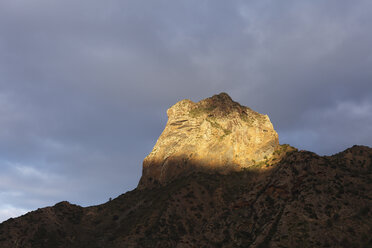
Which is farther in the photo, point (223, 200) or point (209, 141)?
point (209, 141)

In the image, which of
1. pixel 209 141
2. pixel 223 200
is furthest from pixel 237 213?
pixel 209 141

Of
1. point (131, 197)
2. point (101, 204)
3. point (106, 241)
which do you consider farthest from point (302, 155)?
point (101, 204)

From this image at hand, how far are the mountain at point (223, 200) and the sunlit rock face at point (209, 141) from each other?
1.25 ft

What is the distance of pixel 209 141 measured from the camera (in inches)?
4525

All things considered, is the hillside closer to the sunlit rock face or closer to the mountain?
the mountain

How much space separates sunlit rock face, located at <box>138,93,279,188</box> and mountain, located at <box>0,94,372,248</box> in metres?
0.38

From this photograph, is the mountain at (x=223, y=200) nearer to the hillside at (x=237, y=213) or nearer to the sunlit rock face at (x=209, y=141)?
the hillside at (x=237, y=213)

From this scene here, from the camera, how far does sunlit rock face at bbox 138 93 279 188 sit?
365 feet

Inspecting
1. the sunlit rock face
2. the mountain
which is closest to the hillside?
the mountain

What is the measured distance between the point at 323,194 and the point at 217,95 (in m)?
84.3

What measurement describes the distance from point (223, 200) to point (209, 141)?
26.2m

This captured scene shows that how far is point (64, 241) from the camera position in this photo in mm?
93375

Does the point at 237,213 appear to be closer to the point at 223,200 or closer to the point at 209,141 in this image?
the point at 223,200

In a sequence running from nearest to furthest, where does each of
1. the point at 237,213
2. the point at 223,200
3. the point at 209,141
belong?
the point at 237,213 → the point at 223,200 → the point at 209,141
